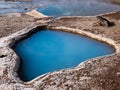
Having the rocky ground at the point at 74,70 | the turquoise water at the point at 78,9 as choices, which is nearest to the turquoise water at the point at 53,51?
the rocky ground at the point at 74,70

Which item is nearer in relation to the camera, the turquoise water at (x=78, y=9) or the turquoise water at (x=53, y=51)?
the turquoise water at (x=53, y=51)

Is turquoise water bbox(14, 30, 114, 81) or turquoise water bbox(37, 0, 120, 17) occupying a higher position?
turquoise water bbox(37, 0, 120, 17)

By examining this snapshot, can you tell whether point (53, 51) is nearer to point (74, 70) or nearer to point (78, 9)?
point (74, 70)

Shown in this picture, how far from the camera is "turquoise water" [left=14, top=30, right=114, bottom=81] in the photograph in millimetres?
11836

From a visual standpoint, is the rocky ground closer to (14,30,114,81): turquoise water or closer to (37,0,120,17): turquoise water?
(14,30,114,81): turquoise water

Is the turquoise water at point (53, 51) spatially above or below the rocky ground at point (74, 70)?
below

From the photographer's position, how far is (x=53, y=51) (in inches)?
543

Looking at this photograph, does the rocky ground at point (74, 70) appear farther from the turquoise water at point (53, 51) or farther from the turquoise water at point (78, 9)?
the turquoise water at point (78, 9)

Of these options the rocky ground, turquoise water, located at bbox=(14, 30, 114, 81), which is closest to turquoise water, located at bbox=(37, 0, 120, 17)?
the rocky ground

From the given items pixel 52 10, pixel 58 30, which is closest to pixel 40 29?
pixel 58 30

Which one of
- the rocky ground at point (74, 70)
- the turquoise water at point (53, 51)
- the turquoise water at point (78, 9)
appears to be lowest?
the turquoise water at point (53, 51)

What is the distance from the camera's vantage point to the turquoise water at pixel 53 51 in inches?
466

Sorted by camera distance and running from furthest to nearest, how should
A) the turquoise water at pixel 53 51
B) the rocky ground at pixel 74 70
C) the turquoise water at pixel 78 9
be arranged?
the turquoise water at pixel 78 9 < the turquoise water at pixel 53 51 < the rocky ground at pixel 74 70

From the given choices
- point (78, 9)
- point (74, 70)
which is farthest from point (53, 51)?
point (78, 9)
